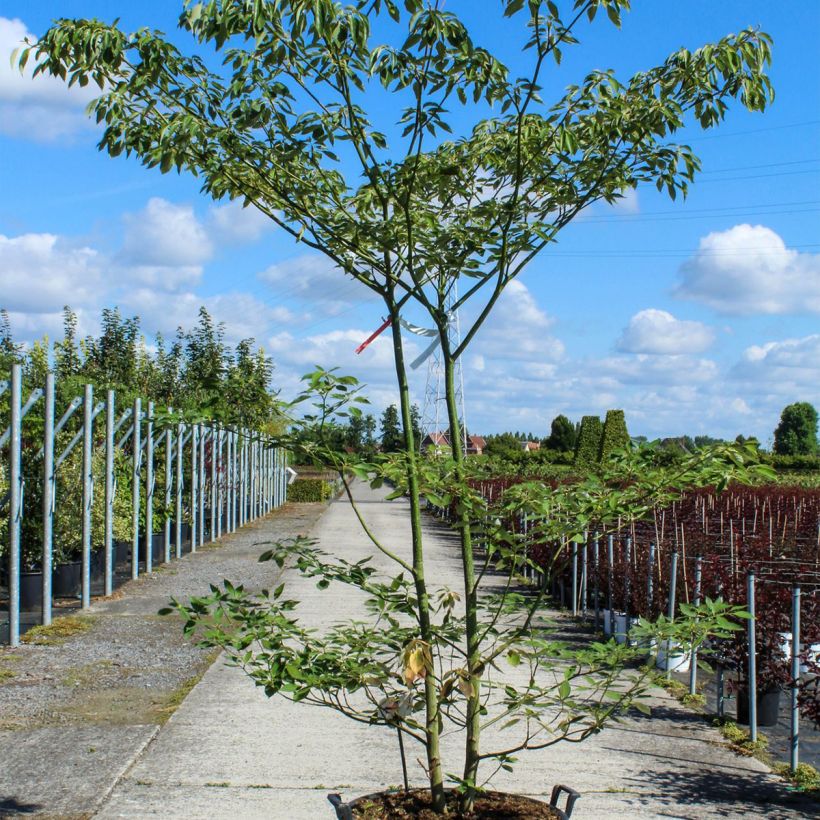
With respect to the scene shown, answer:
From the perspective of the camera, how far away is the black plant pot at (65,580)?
36.7 feet

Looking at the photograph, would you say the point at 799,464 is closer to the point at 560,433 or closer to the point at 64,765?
the point at 560,433

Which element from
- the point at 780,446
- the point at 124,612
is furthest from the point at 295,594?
the point at 780,446

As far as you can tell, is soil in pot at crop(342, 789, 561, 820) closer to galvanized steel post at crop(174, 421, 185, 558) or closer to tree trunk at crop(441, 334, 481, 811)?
tree trunk at crop(441, 334, 481, 811)

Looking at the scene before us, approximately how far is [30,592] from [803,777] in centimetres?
769

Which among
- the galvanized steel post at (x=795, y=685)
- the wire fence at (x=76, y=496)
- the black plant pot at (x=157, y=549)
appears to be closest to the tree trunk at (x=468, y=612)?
the galvanized steel post at (x=795, y=685)

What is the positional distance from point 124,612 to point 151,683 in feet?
11.0

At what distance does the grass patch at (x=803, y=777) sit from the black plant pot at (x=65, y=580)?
8148 millimetres

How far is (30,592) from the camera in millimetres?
10070

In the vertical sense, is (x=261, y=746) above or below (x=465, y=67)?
below

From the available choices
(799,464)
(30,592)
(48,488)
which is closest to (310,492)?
(799,464)

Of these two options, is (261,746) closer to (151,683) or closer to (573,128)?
(151,683)

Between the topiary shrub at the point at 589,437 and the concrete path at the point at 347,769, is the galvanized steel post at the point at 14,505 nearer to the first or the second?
the concrete path at the point at 347,769

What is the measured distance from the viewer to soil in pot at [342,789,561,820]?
3.27 metres

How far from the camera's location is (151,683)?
6980 mm
